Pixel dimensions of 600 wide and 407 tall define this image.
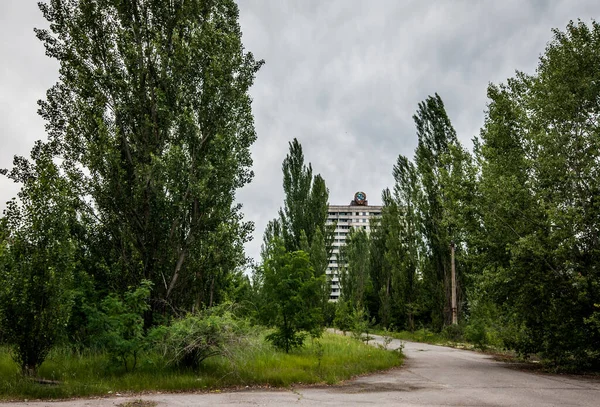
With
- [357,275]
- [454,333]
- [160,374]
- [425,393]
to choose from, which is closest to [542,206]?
[425,393]

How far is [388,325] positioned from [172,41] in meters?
31.4

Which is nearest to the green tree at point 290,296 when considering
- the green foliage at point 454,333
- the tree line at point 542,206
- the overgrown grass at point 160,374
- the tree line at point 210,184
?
the tree line at point 210,184

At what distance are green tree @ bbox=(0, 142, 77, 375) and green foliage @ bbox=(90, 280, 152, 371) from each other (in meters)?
0.74

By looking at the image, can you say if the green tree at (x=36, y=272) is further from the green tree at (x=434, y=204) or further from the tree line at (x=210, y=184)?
the green tree at (x=434, y=204)

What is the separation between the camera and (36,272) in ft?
30.5

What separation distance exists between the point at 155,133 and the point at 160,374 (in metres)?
6.76

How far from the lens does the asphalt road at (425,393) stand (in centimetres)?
785

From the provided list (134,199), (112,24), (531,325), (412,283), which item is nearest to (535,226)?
(531,325)

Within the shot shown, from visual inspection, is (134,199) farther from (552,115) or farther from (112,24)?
(552,115)

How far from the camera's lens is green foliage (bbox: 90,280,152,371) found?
9633mm

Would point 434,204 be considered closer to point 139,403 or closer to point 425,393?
point 425,393

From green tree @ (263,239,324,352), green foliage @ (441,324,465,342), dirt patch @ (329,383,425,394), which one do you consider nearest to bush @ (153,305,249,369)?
dirt patch @ (329,383,425,394)

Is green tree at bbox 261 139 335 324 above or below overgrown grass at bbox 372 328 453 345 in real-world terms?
above

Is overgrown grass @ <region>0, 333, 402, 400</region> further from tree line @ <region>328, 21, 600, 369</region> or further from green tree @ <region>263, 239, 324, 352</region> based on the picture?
tree line @ <region>328, 21, 600, 369</region>
